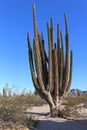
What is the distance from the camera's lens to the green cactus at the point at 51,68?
17938 mm

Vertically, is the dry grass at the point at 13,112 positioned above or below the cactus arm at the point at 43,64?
below

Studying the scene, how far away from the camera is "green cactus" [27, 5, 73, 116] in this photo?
1794 cm

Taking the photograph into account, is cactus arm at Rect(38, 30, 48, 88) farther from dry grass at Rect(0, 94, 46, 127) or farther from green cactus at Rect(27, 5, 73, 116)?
dry grass at Rect(0, 94, 46, 127)

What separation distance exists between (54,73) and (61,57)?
97cm

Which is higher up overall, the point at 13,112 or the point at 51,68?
the point at 51,68

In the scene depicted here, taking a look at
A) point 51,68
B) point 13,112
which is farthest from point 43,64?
point 13,112

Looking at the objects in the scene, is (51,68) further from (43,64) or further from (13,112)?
(13,112)

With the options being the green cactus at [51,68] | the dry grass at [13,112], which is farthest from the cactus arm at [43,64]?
the dry grass at [13,112]

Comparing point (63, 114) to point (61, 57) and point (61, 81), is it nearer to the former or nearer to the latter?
point (61, 81)

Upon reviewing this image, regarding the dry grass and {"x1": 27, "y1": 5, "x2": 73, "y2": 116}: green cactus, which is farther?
{"x1": 27, "y1": 5, "x2": 73, "y2": 116}: green cactus

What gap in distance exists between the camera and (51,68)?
1820cm

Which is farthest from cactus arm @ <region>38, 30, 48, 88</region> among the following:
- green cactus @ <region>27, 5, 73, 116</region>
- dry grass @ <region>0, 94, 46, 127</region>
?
dry grass @ <region>0, 94, 46, 127</region>

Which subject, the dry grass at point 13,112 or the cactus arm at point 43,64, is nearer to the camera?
the dry grass at point 13,112

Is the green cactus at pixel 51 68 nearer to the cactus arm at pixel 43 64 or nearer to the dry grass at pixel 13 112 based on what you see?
the cactus arm at pixel 43 64
